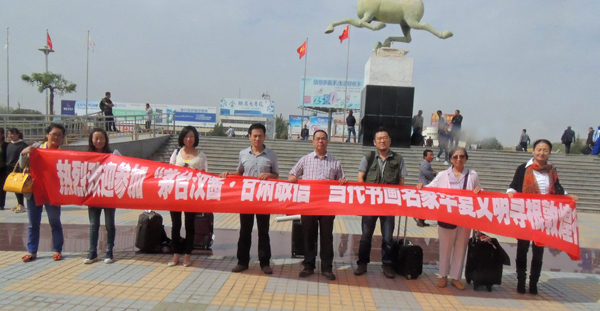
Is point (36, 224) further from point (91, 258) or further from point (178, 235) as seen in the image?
point (178, 235)

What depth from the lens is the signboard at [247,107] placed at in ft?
205

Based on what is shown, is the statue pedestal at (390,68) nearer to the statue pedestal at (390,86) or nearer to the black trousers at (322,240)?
the statue pedestal at (390,86)

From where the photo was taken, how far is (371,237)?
475 cm

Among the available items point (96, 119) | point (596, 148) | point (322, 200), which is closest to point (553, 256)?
point (322, 200)

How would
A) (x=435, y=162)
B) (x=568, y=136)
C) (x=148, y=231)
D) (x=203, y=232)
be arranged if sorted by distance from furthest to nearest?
(x=568, y=136), (x=435, y=162), (x=203, y=232), (x=148, y=231)

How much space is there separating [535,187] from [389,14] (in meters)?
10.9

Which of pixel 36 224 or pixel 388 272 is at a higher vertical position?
pixel 36 224

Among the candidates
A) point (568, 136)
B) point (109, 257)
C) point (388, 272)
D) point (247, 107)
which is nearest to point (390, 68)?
point (568, 136)

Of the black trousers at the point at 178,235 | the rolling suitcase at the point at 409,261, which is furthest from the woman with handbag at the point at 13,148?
the rolling suitcase at the point at 409,261

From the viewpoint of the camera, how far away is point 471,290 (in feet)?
14.7

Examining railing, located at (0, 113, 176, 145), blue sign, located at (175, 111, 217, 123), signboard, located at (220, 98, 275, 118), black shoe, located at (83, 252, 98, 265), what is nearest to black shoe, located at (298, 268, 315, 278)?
black shoe, located at (83, 252, 98, 265)

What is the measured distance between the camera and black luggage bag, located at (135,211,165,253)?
520cm

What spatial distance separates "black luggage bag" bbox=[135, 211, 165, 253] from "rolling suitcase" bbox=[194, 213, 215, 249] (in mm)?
503

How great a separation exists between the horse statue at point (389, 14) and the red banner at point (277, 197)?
417 inches
